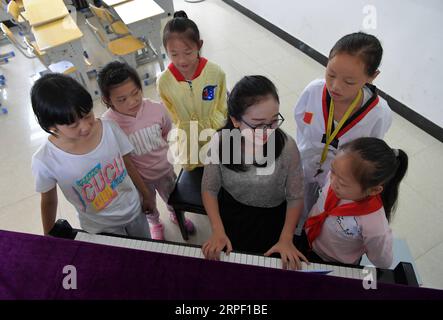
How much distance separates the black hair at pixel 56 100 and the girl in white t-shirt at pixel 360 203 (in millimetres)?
920

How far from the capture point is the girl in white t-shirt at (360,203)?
3.35 ft

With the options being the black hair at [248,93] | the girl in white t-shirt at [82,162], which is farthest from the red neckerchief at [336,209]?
the girl in white t-shirt at [82,162]

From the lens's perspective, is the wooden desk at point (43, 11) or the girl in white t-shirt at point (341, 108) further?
the wooden desk at point (43, 11)

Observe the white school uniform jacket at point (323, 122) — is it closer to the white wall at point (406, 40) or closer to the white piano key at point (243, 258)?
the white piano key at point (243, 258)

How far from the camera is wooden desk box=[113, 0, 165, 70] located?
3.13 meters

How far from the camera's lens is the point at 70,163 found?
1220 millimetres

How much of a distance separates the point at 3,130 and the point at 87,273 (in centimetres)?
290

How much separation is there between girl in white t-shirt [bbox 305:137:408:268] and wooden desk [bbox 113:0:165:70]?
268 centimetres

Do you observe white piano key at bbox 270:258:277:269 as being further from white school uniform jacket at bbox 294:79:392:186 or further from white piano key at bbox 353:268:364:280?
white school uniform jacket at bbox 294:79:392:186

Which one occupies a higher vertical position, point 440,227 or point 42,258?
point 42,258

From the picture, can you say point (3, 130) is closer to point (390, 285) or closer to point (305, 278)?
point (305, 278)

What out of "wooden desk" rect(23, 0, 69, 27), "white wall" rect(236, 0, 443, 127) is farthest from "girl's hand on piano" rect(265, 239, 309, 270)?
"wooden desk" rect(23, 0, 69, 27)
